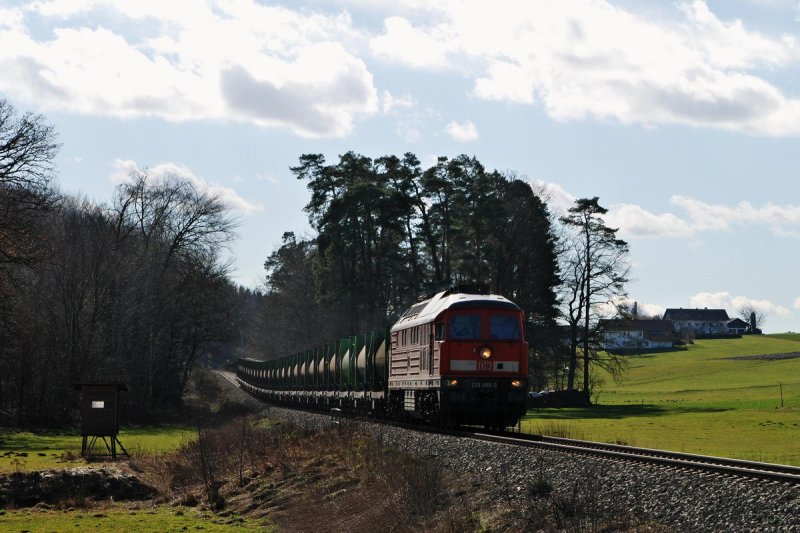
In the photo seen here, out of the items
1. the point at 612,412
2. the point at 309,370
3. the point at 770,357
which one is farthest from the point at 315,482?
the point at 770,357

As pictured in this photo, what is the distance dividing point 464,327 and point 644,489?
13.8 metres

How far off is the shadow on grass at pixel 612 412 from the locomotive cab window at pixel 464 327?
31857 millimetres

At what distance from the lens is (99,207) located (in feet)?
291

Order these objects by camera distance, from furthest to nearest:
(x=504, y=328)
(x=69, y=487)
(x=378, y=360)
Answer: (x=378, y=360), (x=69, y=487), (x=504, y=328)

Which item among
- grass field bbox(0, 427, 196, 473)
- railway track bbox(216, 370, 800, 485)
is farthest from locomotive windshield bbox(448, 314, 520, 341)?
grass field bbox(0, 427, 196, 473)

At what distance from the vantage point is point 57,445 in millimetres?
46188

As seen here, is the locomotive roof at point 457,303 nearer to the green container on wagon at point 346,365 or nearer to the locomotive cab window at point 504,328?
the locomotive cab window at point 504,328

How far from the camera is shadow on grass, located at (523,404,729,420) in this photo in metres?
62.5

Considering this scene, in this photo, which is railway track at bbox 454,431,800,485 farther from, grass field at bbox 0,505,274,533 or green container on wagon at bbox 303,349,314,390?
green container on wagon at bbox 303,349,314,390

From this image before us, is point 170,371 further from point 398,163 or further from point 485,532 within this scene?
point 485,532

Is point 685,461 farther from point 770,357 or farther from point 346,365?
point 770,357

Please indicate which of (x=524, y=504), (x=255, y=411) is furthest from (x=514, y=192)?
(x=524, y=504)

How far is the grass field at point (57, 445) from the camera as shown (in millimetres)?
36366

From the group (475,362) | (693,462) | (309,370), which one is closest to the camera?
(693,462)
